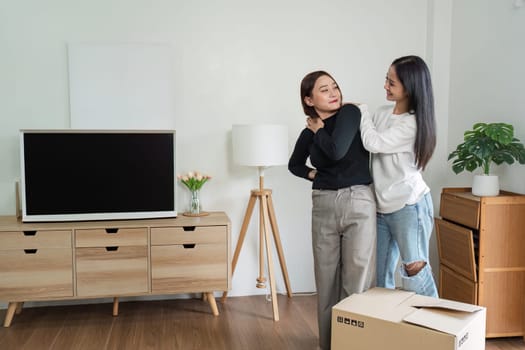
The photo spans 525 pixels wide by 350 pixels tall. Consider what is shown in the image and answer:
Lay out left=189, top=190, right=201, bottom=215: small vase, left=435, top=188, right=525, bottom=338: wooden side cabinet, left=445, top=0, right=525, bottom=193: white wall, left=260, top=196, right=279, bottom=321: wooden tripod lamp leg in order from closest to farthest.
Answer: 1. left=435, top=188, right=525, bottom=338: wooden side cabinet
2. left=445, top=0, right=525, bottom=193: white wall
3. left=260, top=196, right=279, bottom=321: wooden tripod lamp leg
4. left=189, top=190, right=201, bottom=215: small vase

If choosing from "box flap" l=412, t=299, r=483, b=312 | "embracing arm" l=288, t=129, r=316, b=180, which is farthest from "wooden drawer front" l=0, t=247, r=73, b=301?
"box flap" l=412, t=299, r=483, b=312

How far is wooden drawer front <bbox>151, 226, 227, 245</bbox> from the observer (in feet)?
10.3

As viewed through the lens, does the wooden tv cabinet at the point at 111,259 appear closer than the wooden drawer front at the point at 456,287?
No

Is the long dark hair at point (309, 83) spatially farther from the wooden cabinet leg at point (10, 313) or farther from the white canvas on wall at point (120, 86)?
the wooden cabinet leg at point (10, 313)

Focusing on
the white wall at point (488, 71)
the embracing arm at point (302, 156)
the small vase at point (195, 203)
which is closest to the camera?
the embracing arm at point (302, 156)

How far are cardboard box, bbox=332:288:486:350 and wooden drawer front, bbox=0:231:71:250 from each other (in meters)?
1.81

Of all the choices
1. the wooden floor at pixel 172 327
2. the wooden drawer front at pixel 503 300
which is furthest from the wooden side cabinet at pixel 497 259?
the wooden floor at pixel 172 327

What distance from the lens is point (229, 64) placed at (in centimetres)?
351

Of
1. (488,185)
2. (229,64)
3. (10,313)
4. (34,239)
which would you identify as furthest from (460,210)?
(10,313)

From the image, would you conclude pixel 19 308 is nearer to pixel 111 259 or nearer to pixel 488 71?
pixel 111 259

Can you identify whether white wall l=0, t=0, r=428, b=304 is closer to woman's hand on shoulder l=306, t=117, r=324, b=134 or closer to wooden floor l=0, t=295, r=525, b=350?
wooden floor l=0, t=295, r=525, b=350

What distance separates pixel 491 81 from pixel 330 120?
1461 mm

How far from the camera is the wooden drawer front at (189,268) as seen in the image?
3.14 m

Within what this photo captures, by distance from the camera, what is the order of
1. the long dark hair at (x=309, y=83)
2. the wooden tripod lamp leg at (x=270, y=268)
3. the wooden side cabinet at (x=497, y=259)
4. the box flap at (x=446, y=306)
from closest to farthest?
the box flap at (x=446, y=306) → the long dark hair at (x=309, y=83) → the wooden side cabinet at (x=497, y=259) → the wooden tripod lamp leg at (x=270, y=268)
